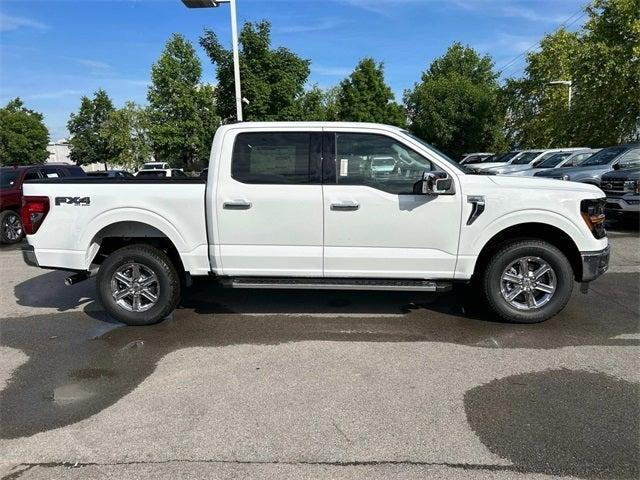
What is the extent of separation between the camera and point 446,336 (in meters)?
4.81

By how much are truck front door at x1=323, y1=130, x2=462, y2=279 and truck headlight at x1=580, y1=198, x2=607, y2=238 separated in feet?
4.05

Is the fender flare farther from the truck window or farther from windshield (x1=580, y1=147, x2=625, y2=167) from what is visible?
windshield (x1=580, y1=147, x2=625, y2=167)

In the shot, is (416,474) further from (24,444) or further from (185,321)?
(185,321)

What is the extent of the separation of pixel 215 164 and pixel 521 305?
3427 mm

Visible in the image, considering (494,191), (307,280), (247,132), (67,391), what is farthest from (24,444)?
(494,191)

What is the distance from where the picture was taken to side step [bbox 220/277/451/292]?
492cm

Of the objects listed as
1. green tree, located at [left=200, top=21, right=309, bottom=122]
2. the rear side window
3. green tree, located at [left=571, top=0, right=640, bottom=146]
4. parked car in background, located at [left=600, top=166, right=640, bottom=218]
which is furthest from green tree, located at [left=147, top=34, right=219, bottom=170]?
the rear side window

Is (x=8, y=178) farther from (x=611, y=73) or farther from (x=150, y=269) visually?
(x=611, y=73)

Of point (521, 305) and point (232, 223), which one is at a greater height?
point (232, 223)

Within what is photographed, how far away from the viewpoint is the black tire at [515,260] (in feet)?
16.0

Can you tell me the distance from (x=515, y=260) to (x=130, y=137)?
4985 cm

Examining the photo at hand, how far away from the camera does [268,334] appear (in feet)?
16.3

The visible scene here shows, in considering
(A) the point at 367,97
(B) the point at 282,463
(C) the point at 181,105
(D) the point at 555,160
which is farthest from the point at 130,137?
(B) the point at 282,463

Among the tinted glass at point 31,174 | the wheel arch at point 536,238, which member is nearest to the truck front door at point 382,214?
the wheel arch at point 536,238
